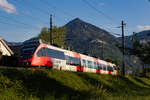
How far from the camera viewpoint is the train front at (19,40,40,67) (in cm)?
2016

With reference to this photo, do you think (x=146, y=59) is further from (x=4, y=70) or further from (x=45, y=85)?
(x=4, y=70)

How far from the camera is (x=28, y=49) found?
2155cm

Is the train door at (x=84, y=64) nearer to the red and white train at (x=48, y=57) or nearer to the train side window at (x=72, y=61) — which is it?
the red and white train at (x=48, y=57)

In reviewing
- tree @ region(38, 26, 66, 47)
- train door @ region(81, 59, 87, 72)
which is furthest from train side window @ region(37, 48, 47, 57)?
tree @ region(38, 26, 66, 47)

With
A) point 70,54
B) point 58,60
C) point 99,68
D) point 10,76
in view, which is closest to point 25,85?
point 10,76

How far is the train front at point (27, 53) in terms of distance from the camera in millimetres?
20163

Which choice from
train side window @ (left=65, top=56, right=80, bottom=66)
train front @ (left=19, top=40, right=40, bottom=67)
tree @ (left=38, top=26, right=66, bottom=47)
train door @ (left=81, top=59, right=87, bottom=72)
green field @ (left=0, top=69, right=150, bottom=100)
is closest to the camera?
green field @ (left=0, top=69, right=150, bottom=100)

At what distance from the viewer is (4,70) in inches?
518

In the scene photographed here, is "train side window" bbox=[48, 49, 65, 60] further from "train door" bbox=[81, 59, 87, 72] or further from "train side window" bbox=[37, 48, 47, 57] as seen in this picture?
"train door" bbox=[81, 59, 87, 72]

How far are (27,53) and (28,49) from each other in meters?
0.61

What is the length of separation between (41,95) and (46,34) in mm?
61449

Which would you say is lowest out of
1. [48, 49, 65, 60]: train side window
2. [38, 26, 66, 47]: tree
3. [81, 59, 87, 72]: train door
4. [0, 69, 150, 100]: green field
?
[0, 69, 150, 100]: green field

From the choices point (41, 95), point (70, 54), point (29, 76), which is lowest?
point (41, 95)

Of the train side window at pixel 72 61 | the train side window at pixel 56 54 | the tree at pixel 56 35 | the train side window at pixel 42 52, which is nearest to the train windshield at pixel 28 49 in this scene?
the train side window at pixel 42 52
